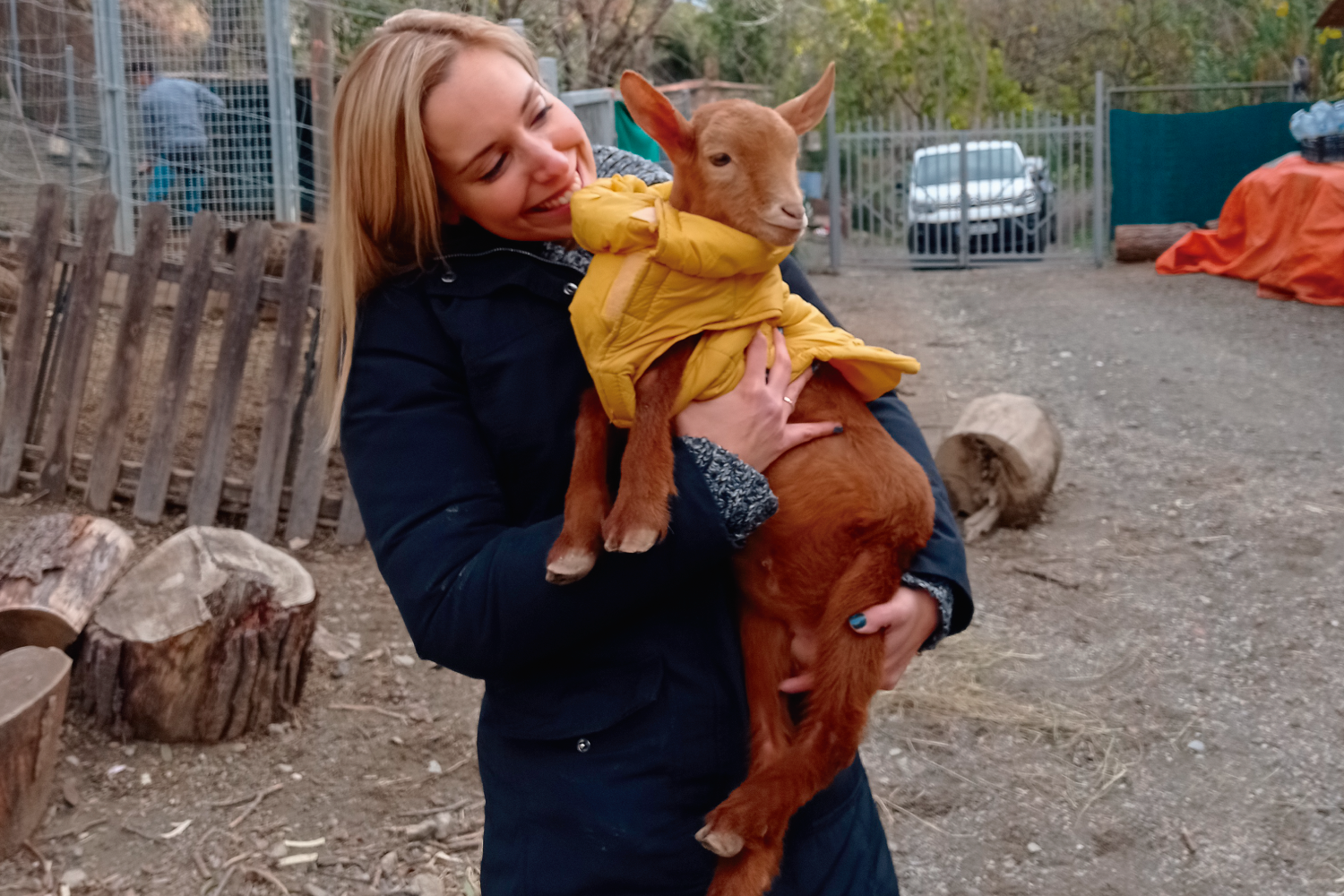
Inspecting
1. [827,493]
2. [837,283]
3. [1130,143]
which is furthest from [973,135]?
[827,493]

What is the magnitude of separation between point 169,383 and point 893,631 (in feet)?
14.6

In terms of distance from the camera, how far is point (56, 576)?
3.85 meters

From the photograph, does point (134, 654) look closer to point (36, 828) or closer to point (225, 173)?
point (36, 828)

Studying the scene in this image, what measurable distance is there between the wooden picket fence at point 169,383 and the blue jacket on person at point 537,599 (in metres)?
3.67

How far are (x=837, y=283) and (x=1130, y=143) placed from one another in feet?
13.8

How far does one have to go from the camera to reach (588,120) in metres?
6.67

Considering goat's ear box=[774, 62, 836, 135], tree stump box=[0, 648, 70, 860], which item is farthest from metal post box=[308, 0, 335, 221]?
goat's ear box=[774, 62, 836, 135]

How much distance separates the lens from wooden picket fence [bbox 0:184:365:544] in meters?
5.20

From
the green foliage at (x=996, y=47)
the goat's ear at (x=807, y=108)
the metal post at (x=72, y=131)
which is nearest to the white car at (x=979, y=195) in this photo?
Answer: the green foliage at (x=996, y=47)

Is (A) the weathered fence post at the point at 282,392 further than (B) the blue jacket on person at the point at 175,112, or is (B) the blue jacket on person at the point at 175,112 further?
(B) the blue jacket on person at the point at 175,112

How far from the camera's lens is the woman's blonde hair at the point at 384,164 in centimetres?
157

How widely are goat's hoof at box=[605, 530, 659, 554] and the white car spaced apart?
47.6 ft

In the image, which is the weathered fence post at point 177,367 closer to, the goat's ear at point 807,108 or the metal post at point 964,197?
→ the goat's ear at point 807,108

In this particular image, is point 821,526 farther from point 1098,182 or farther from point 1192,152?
point 1192,152
